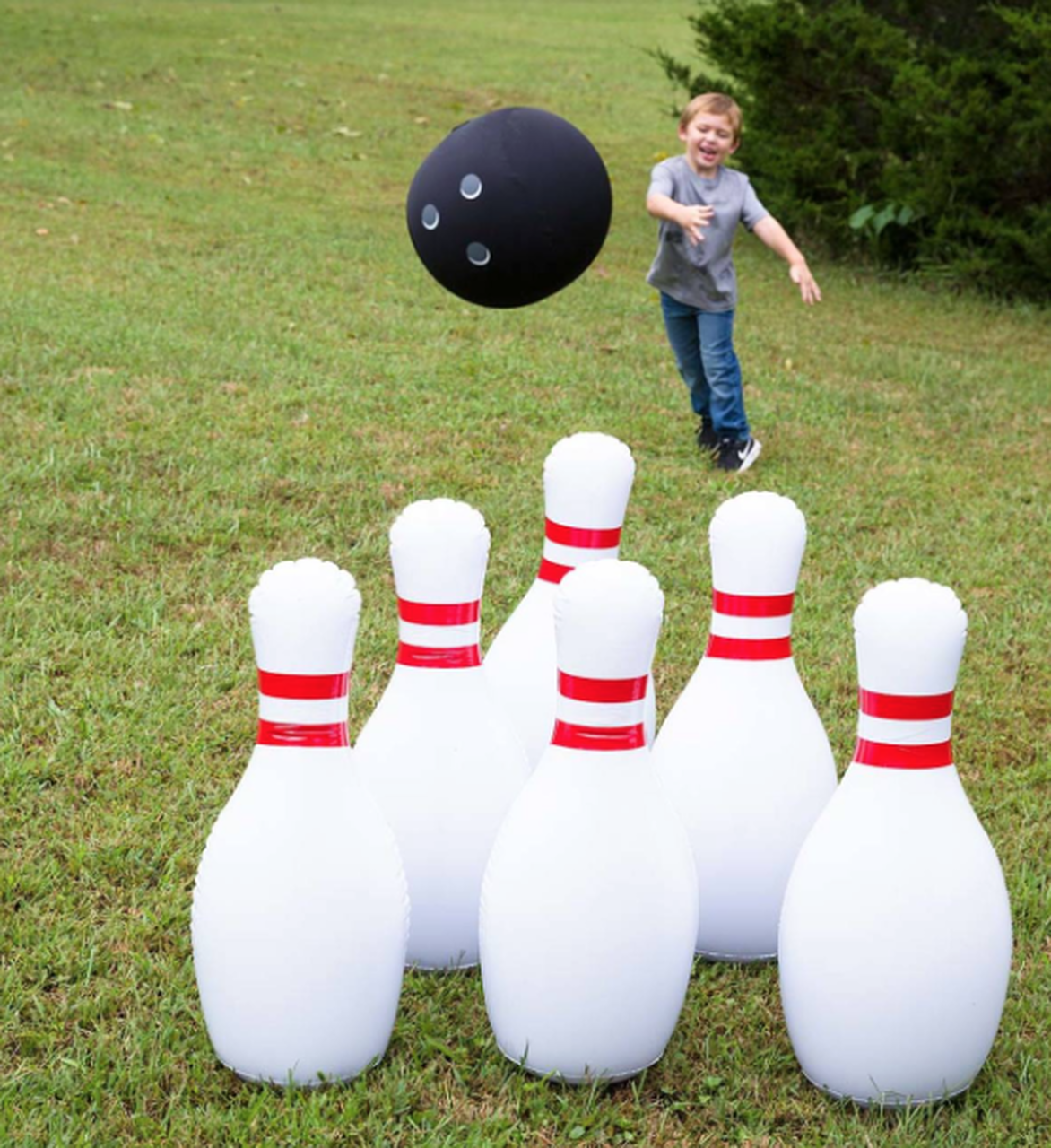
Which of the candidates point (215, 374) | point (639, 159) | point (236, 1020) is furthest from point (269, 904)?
point (639, 159)

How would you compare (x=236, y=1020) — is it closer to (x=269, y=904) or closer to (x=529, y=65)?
(x=269, y=904)

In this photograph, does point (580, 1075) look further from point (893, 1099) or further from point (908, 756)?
point (908, 756)

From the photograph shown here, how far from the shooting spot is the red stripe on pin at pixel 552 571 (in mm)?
2826

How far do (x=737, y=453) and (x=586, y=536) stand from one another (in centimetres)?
293

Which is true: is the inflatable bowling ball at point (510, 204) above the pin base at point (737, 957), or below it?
above

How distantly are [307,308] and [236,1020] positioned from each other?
17.9 feet

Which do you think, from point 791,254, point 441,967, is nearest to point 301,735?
point 441,967

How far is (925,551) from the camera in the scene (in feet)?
16.2

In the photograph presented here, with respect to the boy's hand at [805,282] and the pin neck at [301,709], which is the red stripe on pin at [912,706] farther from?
the boy's hand at [805,282]

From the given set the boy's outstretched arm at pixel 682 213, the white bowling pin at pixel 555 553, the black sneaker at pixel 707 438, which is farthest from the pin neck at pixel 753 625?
the black sneaker at pixel 707 438

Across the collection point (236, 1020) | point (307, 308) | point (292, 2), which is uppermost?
point (236, 1020)

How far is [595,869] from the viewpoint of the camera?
2217mm

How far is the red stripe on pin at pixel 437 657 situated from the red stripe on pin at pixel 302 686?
0.95 ft

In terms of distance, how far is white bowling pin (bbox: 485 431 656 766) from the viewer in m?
2.78
